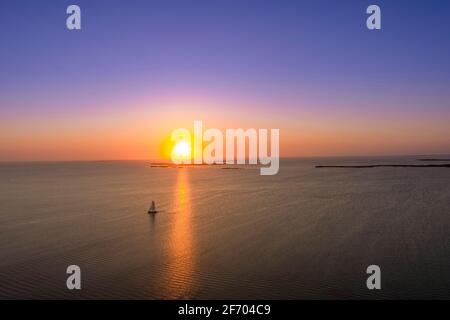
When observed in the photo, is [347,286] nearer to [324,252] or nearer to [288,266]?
[288,266]

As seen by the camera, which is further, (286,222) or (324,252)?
(286,222)

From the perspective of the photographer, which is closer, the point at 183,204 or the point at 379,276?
the point at 379,276

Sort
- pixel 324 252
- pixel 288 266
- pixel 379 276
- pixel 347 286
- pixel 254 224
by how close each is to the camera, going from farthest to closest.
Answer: pixel 254 224, pixel 324 252, pixel 288 266, pixel 379 276, pixel 347 286

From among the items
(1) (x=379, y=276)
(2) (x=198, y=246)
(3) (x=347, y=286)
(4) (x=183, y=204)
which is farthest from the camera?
(4) (x=183, y=204)

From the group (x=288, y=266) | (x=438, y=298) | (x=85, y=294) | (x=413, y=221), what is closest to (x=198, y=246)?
(x=288, y=266)

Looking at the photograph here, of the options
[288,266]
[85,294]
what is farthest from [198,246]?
[85,294]

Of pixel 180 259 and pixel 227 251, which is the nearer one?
pixel 180 259
